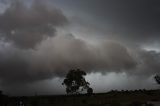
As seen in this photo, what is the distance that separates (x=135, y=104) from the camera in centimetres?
7512

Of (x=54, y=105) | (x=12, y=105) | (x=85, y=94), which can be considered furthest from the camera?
(x=85, y=94)

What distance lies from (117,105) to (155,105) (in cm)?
976

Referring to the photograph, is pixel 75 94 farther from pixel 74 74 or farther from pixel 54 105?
pixel 54 105

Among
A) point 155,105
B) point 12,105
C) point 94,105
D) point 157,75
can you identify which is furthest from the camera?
point 157,75

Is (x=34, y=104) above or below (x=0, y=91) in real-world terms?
below

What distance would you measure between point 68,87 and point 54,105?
33.7m

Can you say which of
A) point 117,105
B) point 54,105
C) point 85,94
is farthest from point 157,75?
point 117,105

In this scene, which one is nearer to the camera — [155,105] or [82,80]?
[155,105]

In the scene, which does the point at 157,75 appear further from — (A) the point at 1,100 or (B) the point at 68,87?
(A) the point at 1,100

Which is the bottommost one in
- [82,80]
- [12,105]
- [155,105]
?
[155,105]

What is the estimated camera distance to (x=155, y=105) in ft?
244

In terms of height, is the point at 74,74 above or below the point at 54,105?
above

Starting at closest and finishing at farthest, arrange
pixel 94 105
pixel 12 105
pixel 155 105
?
1. pixel 155 105
2. pixel 94 105
3. pixel 12 105

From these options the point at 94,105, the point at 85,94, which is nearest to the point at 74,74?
the point at 85,94
